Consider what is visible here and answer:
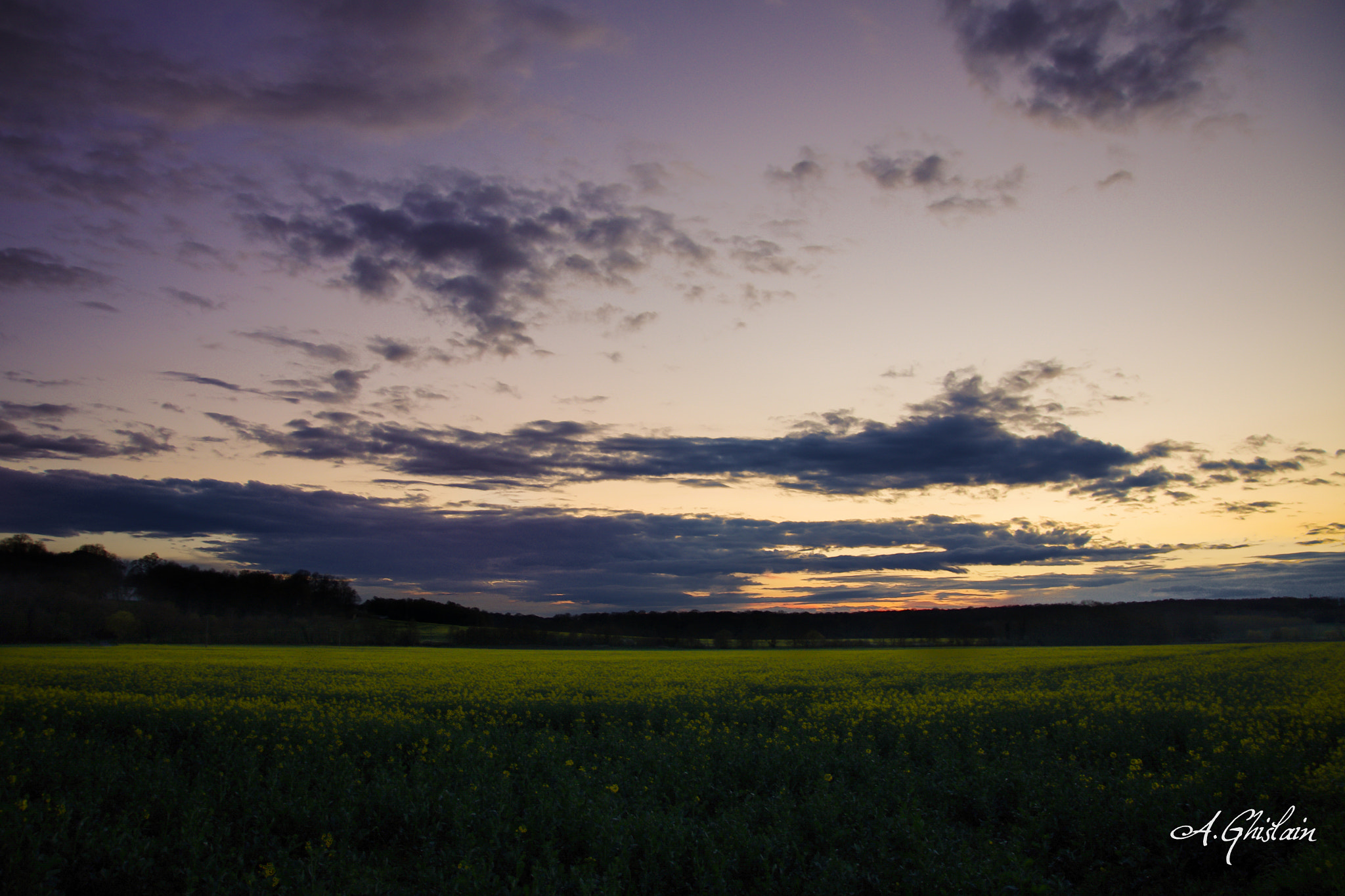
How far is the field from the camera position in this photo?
7.78 metres

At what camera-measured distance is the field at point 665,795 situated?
778cm

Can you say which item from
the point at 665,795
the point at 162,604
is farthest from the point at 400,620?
the point at 665,795

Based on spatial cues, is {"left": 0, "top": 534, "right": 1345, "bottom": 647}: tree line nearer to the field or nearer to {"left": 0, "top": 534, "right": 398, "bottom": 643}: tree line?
{"left": 0, "top": 534, "right": 398, "bottom": 643}: tree line

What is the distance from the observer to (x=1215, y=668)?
107 feet

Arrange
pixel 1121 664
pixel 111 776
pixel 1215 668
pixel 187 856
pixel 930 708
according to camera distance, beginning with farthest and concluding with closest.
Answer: pixel 1121 664 < pixel 1215 668 < pixel 930 708 < pixel 111 776 < pixel 187 856

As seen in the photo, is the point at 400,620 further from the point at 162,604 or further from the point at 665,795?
the point at 665,795

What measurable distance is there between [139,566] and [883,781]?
136 m

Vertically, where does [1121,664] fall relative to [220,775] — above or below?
below

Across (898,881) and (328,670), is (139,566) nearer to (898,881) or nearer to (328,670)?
(328,670)

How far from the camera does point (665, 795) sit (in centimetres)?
1034

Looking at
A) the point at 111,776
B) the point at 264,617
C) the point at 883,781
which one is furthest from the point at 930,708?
the point at 264,617

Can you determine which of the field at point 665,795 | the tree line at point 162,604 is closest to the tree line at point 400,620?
the tree line at point 162,604
